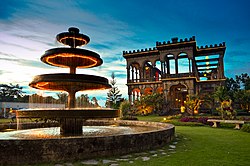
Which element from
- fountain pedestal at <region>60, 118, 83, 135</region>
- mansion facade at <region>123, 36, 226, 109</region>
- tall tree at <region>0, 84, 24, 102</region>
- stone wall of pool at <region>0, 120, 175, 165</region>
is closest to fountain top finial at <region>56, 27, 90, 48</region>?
fountain pedestal at <region>60, 118, 83, 135</region>

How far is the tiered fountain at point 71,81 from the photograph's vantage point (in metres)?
6.62

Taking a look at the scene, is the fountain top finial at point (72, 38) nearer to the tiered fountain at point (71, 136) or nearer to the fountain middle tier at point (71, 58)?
the tiered fountain at point (71, 136)

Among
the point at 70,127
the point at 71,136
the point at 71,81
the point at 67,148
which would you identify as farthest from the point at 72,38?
the point at 67,148

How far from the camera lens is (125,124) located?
1338 centimetres

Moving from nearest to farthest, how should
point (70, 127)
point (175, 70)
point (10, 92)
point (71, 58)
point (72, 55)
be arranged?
point (70, 127), point (72, 55), point (71, 58), point (175, 70), point (10, 92)

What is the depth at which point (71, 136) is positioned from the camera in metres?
7.07

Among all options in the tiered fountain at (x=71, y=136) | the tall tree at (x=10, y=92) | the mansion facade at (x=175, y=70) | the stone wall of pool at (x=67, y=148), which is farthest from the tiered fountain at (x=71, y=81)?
the tall tree at (x=10, y=92)

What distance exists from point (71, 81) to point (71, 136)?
1934mm

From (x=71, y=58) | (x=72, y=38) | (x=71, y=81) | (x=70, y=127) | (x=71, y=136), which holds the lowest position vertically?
(x=71, y=136)

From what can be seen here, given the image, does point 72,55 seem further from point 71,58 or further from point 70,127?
point 70,127

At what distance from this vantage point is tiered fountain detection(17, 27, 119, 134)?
21.7ft

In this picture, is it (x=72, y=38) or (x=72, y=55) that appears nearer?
(x=72, y=55)

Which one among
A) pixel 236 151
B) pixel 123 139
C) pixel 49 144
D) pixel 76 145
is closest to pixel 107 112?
pixel 123 139

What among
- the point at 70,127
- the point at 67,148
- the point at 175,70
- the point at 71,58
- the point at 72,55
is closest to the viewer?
the point at 67,148
